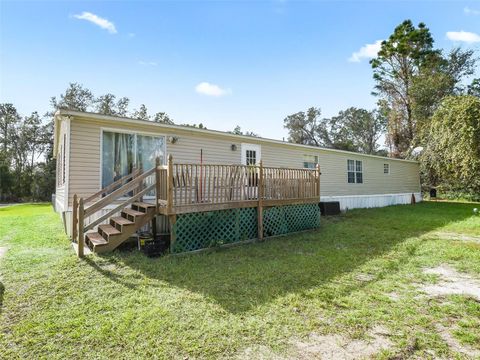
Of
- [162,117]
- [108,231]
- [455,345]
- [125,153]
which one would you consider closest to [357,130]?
[162,117]

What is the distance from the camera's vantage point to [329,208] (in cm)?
1152

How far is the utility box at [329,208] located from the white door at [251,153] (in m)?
3.43

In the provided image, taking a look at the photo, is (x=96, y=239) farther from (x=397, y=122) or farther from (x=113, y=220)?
(x=397, y=122)

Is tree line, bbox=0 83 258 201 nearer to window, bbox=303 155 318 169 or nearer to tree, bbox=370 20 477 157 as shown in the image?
tree, bbox=370 20 477 157

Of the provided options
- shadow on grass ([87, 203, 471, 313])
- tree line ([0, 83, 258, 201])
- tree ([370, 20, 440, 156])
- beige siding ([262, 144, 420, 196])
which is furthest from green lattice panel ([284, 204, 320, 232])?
tree line ([0, 83, 258, 201])

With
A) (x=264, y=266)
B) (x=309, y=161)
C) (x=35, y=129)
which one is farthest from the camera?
(x=35, y=129)

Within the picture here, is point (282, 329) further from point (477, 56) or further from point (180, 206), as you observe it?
point (477, 56)

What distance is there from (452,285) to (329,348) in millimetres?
2715

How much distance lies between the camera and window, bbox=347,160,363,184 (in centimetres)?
1427

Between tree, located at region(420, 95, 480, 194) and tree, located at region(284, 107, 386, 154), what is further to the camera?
tree, located at region(284, 107, 386, 154)

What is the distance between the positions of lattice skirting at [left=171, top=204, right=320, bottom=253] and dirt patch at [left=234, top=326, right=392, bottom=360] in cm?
352

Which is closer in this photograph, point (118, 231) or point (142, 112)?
point (118, 231)

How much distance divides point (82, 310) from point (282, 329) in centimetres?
229

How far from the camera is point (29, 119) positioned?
31.7 meters
